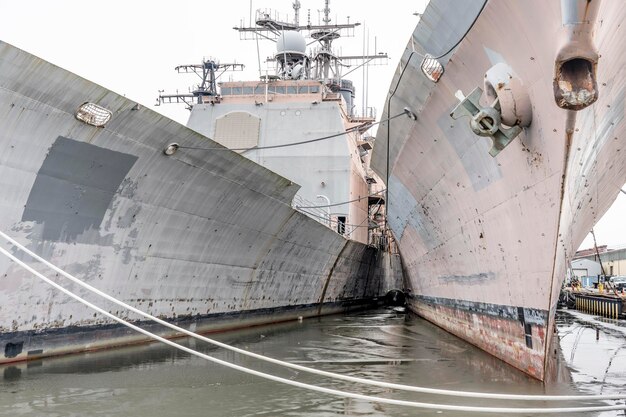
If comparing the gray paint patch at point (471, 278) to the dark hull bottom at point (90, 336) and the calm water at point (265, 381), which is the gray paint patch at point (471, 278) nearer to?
the calm water at point (265, 381)

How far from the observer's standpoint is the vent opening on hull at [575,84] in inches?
156

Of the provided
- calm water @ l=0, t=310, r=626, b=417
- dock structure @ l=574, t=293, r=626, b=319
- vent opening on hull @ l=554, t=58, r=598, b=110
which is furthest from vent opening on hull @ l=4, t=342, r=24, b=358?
dock structure @ l=574, t=293, r=626, b=319

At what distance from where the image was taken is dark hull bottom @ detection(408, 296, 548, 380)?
245 inches

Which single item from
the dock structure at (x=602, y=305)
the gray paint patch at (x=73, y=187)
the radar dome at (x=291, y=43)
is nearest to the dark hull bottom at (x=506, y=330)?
the gray paint patch at (x=73, y=187)

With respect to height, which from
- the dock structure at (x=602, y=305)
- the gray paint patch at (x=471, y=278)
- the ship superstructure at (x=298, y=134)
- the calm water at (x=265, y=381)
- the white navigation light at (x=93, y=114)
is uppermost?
the ship superstructure at (x=298, y=134)

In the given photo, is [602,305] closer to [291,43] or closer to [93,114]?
[291,43]

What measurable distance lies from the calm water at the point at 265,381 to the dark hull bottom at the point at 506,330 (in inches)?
6.6

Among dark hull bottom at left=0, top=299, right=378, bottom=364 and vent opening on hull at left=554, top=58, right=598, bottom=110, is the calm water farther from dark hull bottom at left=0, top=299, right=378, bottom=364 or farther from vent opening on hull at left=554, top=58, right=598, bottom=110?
vent opening on hull at left=554, top=58, right=598, bottom=110

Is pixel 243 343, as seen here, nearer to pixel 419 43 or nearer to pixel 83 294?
pixel 83 294

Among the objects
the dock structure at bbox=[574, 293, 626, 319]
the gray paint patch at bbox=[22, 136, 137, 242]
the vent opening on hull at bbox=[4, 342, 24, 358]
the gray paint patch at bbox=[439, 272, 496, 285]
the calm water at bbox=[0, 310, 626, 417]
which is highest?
the gray paint patch at bbox=[22, 136, 137, 242]

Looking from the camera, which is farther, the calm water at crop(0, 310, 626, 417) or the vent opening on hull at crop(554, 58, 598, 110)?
the calm water at crop(0, 310, 626, 417)

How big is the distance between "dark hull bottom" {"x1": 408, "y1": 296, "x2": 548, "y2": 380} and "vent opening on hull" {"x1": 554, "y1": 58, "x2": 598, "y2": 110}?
275 cm

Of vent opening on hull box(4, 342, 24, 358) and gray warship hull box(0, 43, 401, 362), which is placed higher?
gray warship hull box(0, 43, 401, 362)

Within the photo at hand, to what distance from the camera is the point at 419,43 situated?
7.02m
